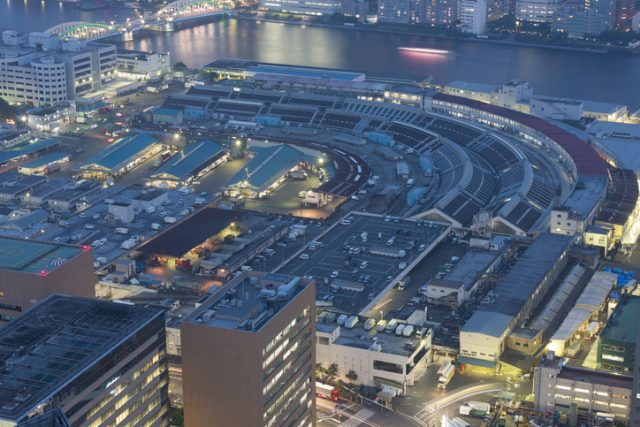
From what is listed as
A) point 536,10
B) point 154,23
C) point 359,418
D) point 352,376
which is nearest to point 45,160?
point 352,376

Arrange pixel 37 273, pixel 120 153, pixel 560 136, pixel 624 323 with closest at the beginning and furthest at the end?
1. pixel 37 273
2. pixel 624 323
3. pixel 560 136
4. pixel 120 153

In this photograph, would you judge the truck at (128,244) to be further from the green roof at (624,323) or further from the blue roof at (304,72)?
the blue roof at (304,72)

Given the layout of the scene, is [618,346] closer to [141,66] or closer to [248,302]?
[248,302]

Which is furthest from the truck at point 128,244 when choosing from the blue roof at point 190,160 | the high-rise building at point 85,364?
the high-rise building at point 85,364

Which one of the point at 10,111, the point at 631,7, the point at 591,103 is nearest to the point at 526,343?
the point at 591,103

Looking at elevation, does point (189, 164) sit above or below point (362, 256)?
above

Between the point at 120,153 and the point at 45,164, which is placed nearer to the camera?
the point at 45,164

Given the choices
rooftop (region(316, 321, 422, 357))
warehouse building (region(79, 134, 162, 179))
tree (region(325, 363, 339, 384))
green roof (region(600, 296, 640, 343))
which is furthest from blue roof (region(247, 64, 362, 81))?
tree (region(325, 363, 339, 384))
